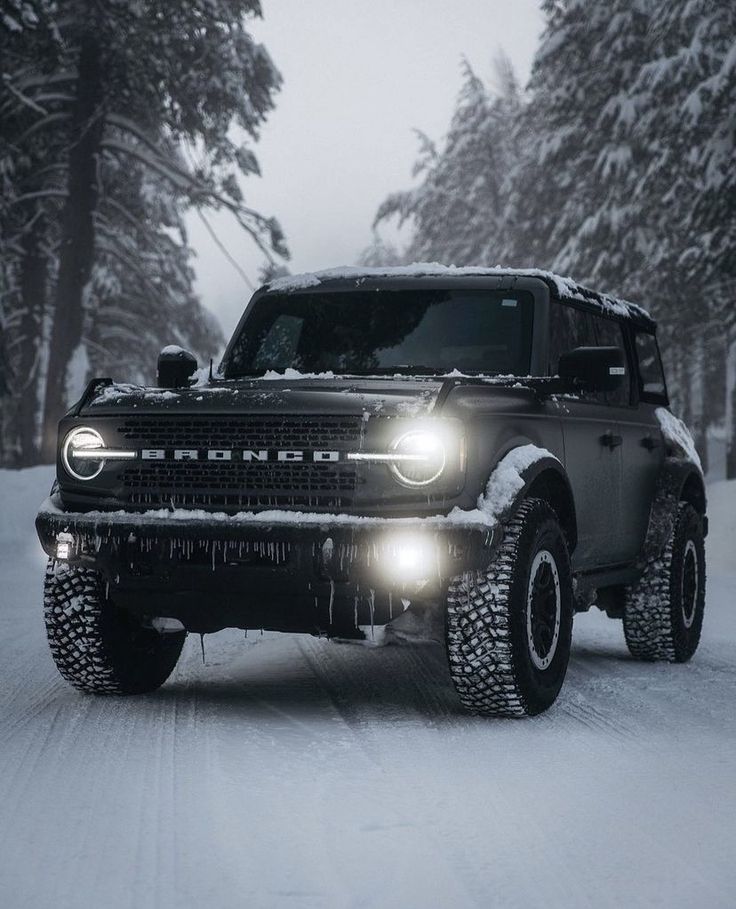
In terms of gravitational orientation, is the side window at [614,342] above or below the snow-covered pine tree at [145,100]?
below

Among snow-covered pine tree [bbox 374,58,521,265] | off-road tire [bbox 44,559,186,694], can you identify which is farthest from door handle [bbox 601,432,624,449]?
snow-covered pine tree [bbox 374,58,521,265]

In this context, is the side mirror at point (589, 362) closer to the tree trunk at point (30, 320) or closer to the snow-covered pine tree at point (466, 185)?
the tree trunk at point (30, 320)

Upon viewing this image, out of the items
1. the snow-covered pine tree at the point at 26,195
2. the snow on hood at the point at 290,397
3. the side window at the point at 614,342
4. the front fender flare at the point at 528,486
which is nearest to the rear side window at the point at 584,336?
the side window at the point at 614,342

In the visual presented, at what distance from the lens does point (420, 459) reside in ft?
17.4

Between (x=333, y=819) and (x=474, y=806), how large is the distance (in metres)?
0.47

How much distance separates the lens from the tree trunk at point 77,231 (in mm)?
21781

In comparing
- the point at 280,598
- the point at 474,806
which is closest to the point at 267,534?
the point at 280,598

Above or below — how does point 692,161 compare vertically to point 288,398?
above

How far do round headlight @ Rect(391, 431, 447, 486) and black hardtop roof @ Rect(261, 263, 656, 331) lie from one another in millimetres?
1858

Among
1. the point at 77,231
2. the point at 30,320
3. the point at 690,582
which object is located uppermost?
the point at 77,231

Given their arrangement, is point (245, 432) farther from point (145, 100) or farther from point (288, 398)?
point (145, 100)

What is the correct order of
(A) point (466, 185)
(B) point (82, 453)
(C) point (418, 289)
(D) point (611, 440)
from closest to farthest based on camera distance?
(B) point (82, 453) < (C) point (418, 289) < (D) point (611, 440) < (A) point (466, 185)

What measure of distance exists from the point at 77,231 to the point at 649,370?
15721 mm

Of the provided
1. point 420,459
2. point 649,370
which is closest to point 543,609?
point 420,459
